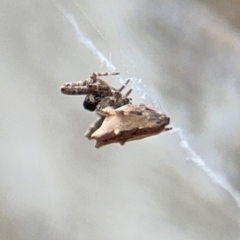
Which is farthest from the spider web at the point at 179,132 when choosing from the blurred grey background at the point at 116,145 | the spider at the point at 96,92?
the spider at the point at 96,92

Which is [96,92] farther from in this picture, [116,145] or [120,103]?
[116,145]

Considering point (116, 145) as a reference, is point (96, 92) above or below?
below

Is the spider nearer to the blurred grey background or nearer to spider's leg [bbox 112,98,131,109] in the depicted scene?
spider's leg [bbox 112,98,131,109]

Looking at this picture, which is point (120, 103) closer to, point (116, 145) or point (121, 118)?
point (121, 118)


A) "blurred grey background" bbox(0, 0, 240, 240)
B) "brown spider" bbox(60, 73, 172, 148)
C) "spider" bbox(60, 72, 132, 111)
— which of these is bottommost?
"brown spider" bbox(60, 73, 172, 148)

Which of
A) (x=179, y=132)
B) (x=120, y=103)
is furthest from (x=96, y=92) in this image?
(x=179, y=132)

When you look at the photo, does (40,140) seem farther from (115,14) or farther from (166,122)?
(166,122)

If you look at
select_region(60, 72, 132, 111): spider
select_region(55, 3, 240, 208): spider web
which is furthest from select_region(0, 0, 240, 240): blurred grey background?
select_region(60, 72, 132, 111): spider

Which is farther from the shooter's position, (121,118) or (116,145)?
(116,145)

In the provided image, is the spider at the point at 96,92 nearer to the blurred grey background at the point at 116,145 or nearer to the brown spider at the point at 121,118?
the brown spider at the point at 121,118
